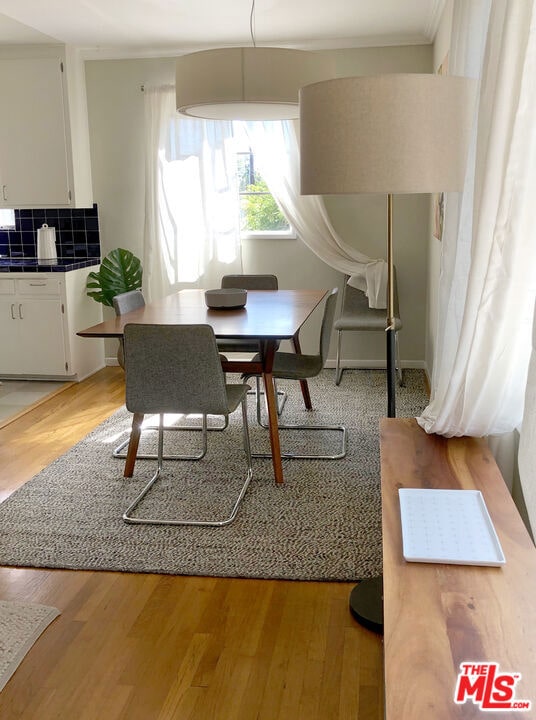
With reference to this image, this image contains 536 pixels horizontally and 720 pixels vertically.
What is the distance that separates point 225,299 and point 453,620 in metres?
2.87

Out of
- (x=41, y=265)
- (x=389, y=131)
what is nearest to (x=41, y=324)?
(x=41, y=265)

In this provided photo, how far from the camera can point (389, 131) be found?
1.97m

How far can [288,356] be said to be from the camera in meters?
4.38

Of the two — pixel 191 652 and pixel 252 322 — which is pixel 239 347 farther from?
pixel 191 652

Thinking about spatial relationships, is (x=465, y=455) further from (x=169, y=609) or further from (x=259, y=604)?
(x=169, y=609)

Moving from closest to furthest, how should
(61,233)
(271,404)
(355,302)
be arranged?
1. (271,404)
2. (355,302)
3. (61,233)

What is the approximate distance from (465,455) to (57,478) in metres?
2.24

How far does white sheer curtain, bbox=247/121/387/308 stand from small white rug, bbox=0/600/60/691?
3.66 metres

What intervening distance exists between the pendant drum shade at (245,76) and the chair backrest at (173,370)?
1.12 metres

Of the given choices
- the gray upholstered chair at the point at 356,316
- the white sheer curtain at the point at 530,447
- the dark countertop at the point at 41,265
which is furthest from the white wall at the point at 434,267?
the white sheer curtain at the point at 530,447

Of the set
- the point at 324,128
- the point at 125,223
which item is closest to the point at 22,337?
the point at 125,223

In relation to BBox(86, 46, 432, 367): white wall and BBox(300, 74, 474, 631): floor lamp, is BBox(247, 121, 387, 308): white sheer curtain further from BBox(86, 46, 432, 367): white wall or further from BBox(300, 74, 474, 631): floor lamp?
BBox(300, 74, 474, 631): floor lamp

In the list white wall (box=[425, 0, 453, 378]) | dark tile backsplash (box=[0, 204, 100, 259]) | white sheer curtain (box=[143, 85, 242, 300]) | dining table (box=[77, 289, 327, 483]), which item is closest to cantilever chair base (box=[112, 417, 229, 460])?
dining table (box=[77, 289, 327, 483])

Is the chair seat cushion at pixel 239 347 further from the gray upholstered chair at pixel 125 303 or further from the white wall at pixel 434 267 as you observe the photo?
the white wall at pixel 434 267
